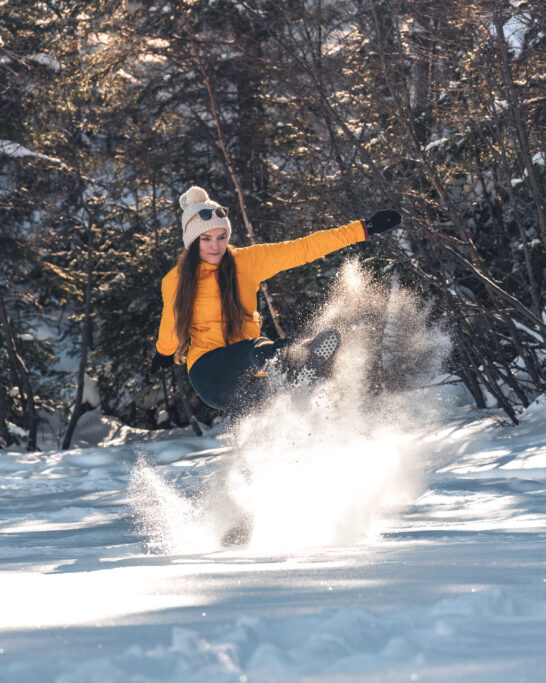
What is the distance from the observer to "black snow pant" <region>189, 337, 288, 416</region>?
14.4 ft

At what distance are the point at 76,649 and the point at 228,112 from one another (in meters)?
12.3

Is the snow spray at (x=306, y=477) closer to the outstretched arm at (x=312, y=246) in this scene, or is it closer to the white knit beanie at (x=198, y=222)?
the outstretched arm at (x=312, y=246)

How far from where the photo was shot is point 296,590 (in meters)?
2.00

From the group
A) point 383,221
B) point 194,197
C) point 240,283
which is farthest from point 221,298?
point 383,221

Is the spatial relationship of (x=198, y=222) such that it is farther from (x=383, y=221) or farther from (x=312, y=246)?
(x=383, y=221)

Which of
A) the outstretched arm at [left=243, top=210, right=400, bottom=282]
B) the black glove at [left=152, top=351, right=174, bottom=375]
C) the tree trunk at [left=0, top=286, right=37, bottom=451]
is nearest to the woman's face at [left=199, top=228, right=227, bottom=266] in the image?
the outstretched arm at [left=243, top=210, right=400, bottom=282]

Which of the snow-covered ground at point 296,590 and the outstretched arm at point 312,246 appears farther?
the outstretched arm at point 312,246

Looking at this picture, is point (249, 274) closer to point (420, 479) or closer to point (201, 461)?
point (420, 479)

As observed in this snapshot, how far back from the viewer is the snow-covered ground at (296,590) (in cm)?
144

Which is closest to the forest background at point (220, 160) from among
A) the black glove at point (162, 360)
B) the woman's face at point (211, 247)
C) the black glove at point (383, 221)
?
the black glove at point (383, 221)

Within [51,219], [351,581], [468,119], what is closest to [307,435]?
[351,581]

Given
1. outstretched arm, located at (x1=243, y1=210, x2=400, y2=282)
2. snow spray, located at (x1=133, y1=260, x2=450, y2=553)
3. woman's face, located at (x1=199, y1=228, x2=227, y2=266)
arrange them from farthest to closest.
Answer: woman's face, located at (x1=199, y1=228, x2=227, y2=266) < outstretched arm, located at (x1=243, y1=210, x2=400, y2=282) < snow spray, located at (x1=133, y1=260, x2=450, y2=553)

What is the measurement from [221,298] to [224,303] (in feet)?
0.11

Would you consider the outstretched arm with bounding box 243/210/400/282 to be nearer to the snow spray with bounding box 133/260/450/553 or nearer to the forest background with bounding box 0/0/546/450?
the snow spray with bounding box 133/260/450/553
